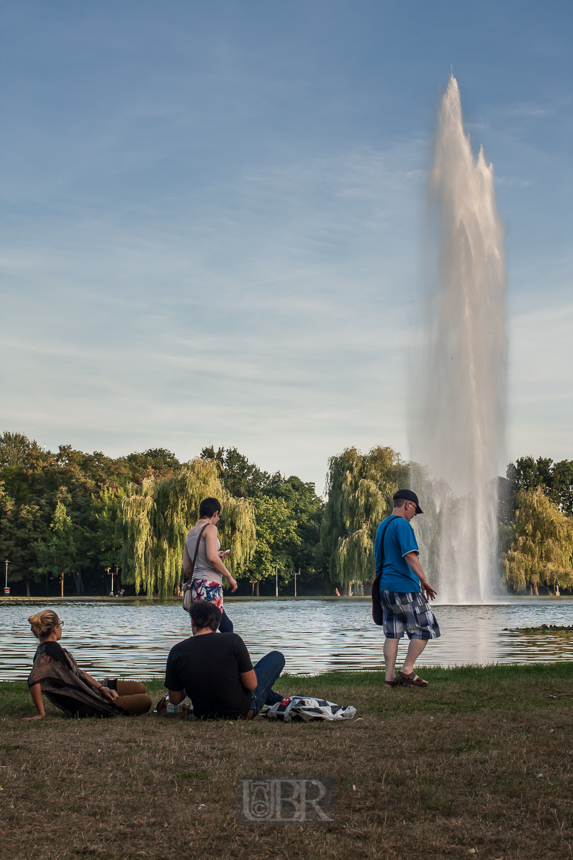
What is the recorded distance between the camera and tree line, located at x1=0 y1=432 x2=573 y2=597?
45.2 m

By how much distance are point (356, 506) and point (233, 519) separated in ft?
29.4

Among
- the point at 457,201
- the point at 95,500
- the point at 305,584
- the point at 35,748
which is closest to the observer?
Answer: the point at 35,748

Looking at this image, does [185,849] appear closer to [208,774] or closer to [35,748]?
[208,774]

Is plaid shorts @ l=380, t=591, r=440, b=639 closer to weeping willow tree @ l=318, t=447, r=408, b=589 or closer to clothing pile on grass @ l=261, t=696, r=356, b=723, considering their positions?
clothing pile on grass @ l=261, t=696, r=356, b=723

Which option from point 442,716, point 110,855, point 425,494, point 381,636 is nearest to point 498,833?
point 110,855

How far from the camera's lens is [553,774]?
504 centimetres

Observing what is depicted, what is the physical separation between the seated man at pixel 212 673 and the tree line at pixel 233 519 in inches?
1230

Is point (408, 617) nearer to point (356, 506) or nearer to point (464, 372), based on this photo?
point (464, 372)

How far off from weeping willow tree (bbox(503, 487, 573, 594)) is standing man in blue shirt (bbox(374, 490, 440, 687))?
4980 cm

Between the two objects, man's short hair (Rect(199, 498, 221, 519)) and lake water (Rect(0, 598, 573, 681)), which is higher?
man's short hair (Rect(199, 498, 221, 519))

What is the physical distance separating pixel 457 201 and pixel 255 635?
24.3 m

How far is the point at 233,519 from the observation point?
4588 cm

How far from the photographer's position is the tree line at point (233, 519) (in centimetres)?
4516

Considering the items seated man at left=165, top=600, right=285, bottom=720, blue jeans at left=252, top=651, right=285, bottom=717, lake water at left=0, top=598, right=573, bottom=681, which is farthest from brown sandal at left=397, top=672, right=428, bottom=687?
lake water at left=0, top=598, right=573, bottom=681
